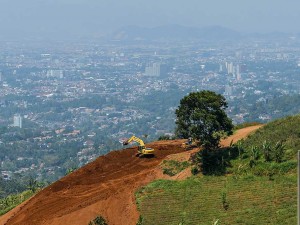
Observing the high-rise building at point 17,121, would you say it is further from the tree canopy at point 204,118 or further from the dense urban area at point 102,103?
the tree canopy at point 204,118

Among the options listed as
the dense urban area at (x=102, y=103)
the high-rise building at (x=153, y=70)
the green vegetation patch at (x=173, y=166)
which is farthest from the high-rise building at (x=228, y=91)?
the green vegetation patch at (x=173, y=166)

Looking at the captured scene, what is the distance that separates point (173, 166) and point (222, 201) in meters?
5.51

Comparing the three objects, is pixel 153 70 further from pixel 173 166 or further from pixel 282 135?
pixel 282 135

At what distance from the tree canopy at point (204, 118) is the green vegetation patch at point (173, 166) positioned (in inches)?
50.1

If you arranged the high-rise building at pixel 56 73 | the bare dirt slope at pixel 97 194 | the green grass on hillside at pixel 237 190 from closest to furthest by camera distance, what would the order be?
the green grass on hillside at pixel 237 190 → the bare dirt slope at pixel 97 194 → the high-rise building at pixel 56 73

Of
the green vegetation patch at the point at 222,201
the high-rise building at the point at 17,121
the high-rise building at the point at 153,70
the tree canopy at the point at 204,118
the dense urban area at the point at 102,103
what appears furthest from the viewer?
the high-rise building at the point at 153,70

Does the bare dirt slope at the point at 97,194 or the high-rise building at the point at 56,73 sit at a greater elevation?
the bare dirt slope at the point at 97,194

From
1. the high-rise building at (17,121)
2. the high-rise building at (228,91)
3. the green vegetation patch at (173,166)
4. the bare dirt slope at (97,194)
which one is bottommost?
the high-rise building at (17,121)

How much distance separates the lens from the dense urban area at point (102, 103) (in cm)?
10088

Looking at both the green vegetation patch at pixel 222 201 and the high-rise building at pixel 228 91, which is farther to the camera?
the high-rise building at pixel 228 91

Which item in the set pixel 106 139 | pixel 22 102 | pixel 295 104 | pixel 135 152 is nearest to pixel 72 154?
pixel 106 139

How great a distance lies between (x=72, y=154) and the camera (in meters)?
98.1

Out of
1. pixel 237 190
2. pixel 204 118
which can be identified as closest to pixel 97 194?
pixel 204 118

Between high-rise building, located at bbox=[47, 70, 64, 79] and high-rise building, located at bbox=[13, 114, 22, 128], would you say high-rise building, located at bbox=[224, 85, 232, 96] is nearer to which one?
high-rise building, located at bbox=[13, 114, 22, 128]
